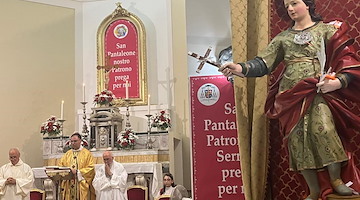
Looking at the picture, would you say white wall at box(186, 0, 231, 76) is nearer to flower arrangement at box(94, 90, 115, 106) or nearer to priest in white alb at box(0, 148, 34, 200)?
priest in white alb at box(0, 148, 34, 200)

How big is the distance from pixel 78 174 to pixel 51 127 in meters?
1.86

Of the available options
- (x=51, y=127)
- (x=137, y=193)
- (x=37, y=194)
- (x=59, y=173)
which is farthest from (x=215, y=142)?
(x=51, y=127)

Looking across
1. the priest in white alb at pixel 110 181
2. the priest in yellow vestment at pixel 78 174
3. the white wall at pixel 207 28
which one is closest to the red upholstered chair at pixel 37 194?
the priest in yellow vestment at pixel 78 174

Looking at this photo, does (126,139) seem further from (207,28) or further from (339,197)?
(339,197)

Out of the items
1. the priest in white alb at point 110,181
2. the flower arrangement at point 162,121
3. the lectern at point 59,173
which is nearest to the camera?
the lectern at point 59,173

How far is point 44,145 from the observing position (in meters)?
9.30

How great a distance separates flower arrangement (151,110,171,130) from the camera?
891 centimetres

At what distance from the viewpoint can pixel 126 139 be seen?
862cm

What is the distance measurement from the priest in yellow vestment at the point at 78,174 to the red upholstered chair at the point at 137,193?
2.01ft

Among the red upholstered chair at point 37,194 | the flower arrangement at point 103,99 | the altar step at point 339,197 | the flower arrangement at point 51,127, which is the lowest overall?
the red upholstered chair at point 37,194

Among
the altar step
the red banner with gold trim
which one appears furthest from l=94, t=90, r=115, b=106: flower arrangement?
the altar step

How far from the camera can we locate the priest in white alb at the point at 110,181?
23.9 feet

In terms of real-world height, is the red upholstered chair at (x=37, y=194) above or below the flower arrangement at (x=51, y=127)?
below

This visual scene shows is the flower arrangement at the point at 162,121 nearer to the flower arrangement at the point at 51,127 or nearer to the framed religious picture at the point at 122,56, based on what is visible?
the framed religious picture at the point at 122,56
